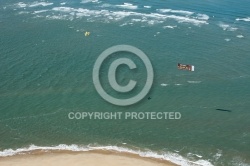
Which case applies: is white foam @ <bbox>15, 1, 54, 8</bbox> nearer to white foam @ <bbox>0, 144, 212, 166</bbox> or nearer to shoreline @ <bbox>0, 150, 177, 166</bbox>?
white foam @ <bbox>0, 144, 212, 166</bbox>

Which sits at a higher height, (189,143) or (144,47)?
(144,47)

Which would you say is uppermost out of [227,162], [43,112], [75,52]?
[75,52]

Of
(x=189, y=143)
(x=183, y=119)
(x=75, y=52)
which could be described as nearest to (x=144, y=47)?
(x=75, y=52)

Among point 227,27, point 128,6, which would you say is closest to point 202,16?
point 227,27

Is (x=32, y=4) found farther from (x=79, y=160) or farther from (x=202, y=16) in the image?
(x=79, y=160)

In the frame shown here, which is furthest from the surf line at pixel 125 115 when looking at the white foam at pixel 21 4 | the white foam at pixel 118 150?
Answer: the white foam at pixel 21 4

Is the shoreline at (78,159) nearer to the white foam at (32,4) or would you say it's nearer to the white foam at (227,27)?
the white foam at (227,27)

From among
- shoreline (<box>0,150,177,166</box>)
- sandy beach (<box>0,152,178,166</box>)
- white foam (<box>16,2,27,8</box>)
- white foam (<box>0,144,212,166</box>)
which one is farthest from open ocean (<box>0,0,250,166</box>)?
sandy beach (<box>0,152,178,166</box>)

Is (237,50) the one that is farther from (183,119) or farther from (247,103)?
(183,119)
